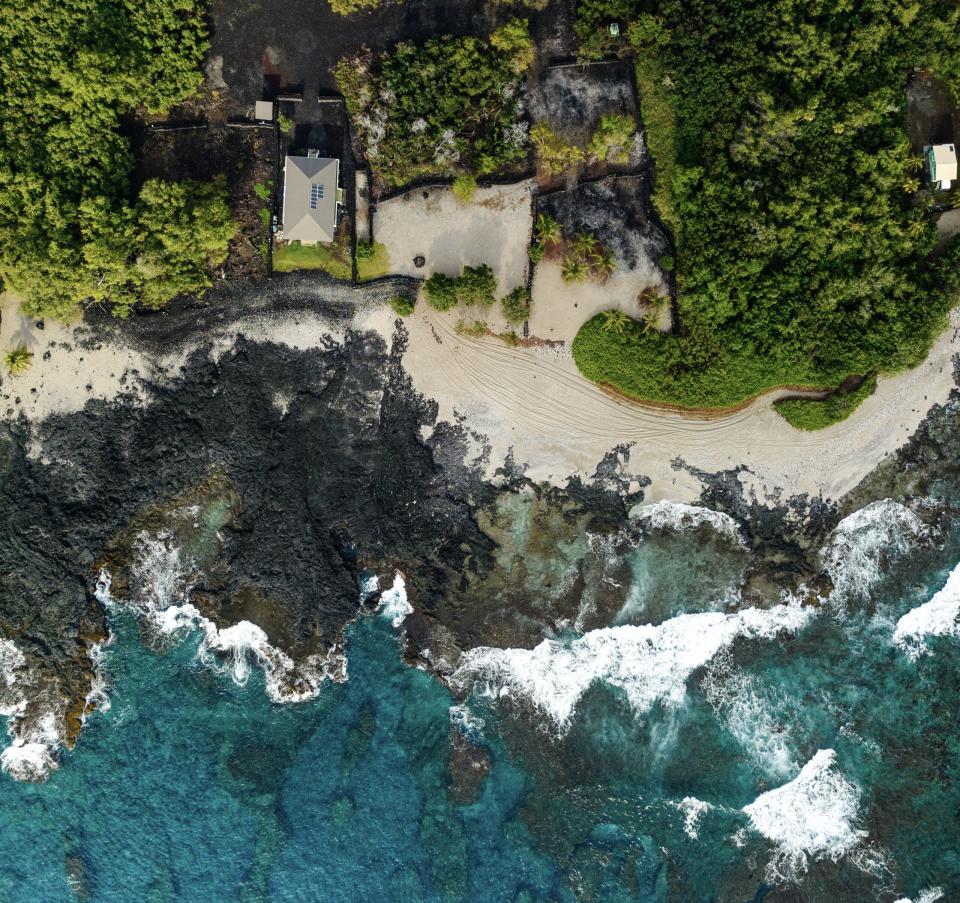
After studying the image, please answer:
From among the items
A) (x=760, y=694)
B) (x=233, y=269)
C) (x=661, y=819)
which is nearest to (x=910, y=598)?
(x=760, y=694)

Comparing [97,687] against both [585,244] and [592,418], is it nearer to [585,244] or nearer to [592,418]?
[592,418]

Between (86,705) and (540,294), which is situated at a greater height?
(540,294)

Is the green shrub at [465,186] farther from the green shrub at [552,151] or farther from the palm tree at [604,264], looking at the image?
the palm tree at [604,264]

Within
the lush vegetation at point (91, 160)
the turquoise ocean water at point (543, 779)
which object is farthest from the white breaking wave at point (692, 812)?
the lush vegetation at point (91, 160)

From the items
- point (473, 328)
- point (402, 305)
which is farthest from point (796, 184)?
point (402, 305)

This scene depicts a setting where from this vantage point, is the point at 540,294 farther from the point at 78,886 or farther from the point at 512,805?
the point at 78,886

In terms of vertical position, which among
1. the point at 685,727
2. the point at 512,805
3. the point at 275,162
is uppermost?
the point at 275,162
